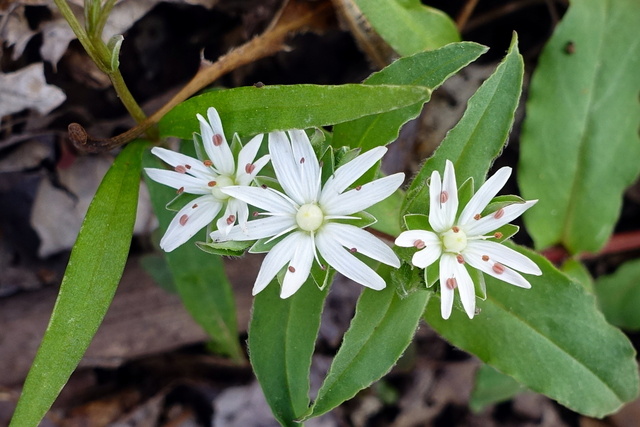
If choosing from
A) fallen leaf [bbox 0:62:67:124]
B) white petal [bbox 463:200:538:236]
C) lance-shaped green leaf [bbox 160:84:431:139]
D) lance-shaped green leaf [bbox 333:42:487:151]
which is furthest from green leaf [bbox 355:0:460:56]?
fallen leaf [bbox 0:62:67:124]

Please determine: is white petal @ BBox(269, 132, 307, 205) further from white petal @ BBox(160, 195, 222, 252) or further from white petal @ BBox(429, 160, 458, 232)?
white petal @ BBox(429, 160, 458, 232)

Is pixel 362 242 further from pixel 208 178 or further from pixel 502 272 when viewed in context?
pixel 208 178

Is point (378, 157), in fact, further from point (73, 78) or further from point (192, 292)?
point (73, 78)

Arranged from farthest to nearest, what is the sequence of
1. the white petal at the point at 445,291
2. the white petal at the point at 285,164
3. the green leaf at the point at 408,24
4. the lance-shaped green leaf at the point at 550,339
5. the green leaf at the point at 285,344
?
the green leaf at the point at 408,24 < the lance-shaped green leaf at the point at 550,339 < the green leaf at the point at 285,344 < the white petal at the point at 285,164 < the white petal at the point at 445,291

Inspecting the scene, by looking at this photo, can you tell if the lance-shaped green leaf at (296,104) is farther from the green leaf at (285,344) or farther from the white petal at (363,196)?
the green leaf at (285,344)

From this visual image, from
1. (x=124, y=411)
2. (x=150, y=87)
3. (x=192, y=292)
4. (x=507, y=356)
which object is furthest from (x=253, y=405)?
(x=150, y=87)

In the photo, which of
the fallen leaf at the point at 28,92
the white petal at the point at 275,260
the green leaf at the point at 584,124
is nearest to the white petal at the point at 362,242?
the white petal at the point at 275,260
